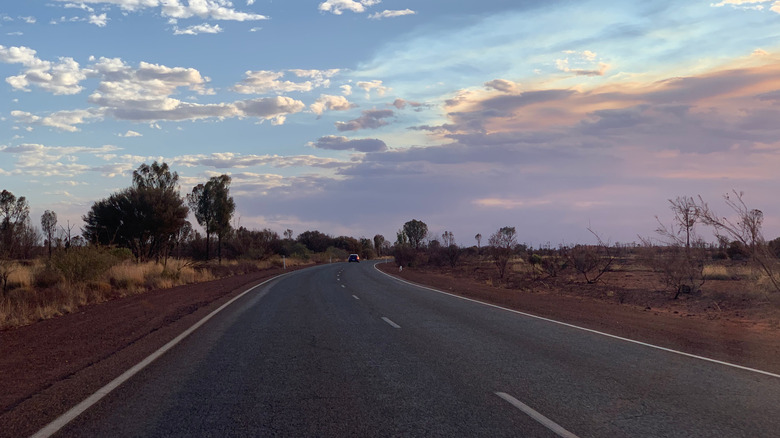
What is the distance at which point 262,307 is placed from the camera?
63.1 ft

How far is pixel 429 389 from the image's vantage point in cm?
754

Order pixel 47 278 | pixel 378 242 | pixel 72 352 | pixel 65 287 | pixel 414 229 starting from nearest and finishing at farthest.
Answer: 1. pixel 72 352
2. pixel 65 287
3. pixel 47 278
4. pixel 414 229
5. pixel 378 242

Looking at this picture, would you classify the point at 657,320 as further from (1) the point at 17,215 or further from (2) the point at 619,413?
(1) the point at 17,215

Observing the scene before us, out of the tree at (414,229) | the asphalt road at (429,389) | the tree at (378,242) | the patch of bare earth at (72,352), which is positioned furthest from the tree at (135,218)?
the tree at (378,242)

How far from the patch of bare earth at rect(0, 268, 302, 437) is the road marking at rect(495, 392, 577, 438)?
15.7ft

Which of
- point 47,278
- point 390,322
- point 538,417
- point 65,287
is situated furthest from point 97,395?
point 47,278

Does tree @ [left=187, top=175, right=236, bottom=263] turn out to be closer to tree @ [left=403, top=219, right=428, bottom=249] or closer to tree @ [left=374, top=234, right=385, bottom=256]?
tree @ [left=403, top=219, right=428, bottom=249]

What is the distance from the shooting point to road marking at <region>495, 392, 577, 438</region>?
5.74m

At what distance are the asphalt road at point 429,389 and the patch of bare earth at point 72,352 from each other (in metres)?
0.53

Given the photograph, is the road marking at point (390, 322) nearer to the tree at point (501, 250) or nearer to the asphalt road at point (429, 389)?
the asphalt road at point (429, 389)

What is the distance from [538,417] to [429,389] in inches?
63.6

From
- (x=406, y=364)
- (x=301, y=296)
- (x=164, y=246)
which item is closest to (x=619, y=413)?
(x=406, y=364)

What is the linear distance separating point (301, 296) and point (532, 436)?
61.6 ft

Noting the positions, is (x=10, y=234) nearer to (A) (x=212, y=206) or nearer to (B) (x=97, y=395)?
(A) (x=212, y=206)
